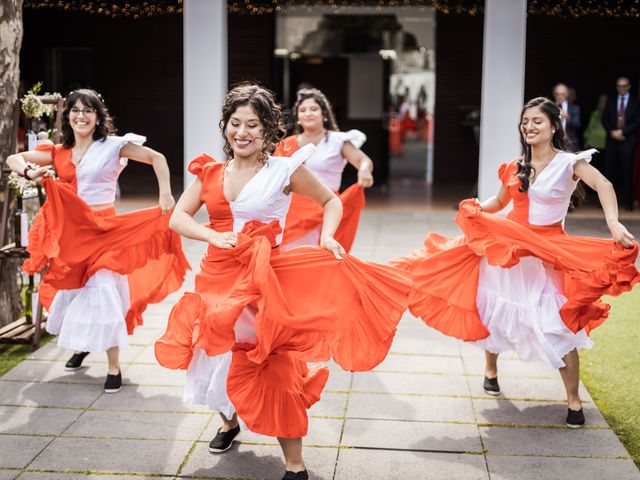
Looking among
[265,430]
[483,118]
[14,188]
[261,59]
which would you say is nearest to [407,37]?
[261,59]

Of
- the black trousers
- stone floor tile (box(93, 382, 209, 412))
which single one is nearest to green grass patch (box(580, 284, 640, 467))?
stone floor tile (box(93, 382, 209, 412))

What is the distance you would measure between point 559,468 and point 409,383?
151 centimetres

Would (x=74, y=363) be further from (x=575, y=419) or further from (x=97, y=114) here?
(x=575, y=419)

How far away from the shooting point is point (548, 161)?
512 cm

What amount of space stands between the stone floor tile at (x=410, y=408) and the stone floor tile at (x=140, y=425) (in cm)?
92

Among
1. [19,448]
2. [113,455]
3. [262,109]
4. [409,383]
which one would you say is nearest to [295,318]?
[262,109]

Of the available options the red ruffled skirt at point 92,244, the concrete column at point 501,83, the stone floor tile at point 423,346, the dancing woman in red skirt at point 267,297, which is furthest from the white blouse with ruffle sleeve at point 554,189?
the concrete column at point 501,83

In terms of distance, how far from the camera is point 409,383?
18.8 ft

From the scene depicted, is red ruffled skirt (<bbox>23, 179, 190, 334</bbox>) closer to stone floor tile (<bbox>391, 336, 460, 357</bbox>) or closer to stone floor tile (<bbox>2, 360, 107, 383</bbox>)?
stone floor tile (<bbox>2, 360, 107, 383</bbox>)

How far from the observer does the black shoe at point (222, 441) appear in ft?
14.9

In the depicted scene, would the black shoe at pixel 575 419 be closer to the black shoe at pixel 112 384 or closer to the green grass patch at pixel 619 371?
the green grass patch at pixel 619 371

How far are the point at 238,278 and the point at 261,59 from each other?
1437 cm

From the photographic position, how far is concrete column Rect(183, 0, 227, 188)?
1277cm

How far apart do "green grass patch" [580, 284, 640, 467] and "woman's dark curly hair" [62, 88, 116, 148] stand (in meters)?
3.56
